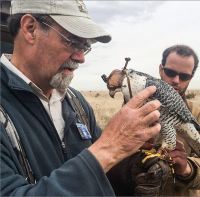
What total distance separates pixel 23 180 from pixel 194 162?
2.03 m

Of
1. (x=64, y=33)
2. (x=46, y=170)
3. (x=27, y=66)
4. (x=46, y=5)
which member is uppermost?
A: (x=46, y=5)

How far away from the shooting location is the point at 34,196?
1807 millimetres

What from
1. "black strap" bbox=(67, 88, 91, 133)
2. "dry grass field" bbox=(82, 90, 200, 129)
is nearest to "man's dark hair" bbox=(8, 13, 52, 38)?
"black strap" bbox=(67, 88, 91, 133)

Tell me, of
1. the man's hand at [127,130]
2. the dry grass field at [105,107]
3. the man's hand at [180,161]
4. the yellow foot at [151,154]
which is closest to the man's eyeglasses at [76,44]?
the man's hand at [127,130]

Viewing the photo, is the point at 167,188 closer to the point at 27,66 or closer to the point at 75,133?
the point at 75,133

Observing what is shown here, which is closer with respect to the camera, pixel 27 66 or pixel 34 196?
pixel 34 196

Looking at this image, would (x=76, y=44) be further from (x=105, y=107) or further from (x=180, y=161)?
(x=105, y=107)

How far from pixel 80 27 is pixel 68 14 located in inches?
5.0

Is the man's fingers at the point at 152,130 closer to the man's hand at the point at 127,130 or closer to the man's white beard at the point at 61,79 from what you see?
the man's hand at the point at 127,130

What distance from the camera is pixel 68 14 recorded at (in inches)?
94.7

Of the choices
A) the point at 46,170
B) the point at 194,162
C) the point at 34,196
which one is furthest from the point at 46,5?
the point at 194,162

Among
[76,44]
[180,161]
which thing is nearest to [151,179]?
[180,161]

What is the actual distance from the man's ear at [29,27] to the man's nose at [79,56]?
0.29m

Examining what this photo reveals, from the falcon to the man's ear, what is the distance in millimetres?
679
